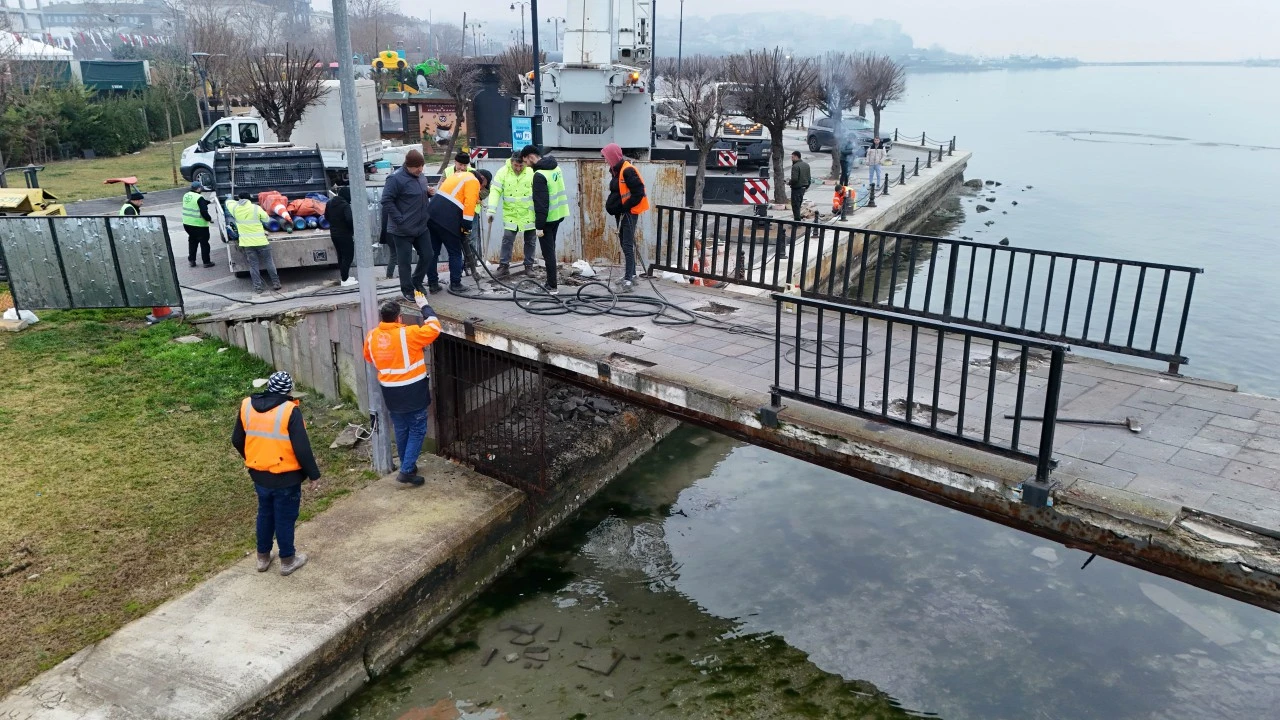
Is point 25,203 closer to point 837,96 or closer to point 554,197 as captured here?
point 554,197

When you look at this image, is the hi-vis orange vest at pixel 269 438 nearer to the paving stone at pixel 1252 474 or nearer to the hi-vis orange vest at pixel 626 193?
the hi-vis orange vest at pixel 626 193

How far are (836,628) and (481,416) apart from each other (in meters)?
3.88

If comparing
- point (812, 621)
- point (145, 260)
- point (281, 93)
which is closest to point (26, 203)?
point (145, 260)

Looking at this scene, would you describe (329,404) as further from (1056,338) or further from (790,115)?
(790,115)

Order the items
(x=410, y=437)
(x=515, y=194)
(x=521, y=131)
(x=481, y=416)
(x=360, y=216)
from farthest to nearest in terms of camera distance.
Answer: (x=521, y=131) < (x=515, y=194) < (x=481, y=416) < (x=410, y=437) < (x=360, y=216)

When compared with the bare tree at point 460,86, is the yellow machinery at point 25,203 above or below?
below

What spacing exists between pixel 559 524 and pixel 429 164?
23513 mm

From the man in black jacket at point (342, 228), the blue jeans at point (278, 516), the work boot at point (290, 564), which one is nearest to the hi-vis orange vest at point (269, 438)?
the blue jeans at point (278, 516)

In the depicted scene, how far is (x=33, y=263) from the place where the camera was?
10.8 m

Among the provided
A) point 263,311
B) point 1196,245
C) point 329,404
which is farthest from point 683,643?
point 1196,245

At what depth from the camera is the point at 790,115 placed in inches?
919

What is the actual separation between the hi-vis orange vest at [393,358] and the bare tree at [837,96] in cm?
2382

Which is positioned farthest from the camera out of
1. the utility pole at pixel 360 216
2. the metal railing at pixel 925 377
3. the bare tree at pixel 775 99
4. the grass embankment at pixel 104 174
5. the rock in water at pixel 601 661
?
the grass embankment at pixel 104 174

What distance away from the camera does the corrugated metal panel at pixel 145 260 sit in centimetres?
1070
